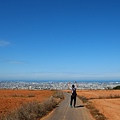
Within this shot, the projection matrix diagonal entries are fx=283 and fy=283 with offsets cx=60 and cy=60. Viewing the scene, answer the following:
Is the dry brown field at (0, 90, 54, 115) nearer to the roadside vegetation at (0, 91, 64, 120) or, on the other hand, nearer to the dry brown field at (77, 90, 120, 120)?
the roadside vegetation at (0, 91, 64, 120)

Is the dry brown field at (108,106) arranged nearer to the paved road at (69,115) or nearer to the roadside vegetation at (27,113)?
the paved road at (69,115)

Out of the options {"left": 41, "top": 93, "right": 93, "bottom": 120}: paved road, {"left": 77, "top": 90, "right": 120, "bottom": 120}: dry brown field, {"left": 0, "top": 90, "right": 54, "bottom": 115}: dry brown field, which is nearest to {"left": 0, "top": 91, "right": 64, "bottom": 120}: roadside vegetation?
{"left": 41, "top": 93, "right": 93, "bottom": 120}: paved road

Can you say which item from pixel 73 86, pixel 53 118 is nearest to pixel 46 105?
pixel 73 86

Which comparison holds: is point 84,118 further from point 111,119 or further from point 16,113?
point 16,113

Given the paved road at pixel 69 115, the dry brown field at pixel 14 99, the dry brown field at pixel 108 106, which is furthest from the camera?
the dry brown field at pixel 14 99

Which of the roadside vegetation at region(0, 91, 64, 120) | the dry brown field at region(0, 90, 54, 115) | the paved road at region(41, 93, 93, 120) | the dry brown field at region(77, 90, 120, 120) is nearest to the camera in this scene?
the roadside vegetation at region(0, 91, 64, 120)

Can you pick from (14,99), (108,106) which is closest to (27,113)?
(108,106)

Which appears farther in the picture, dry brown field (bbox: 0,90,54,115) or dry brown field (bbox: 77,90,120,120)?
dry brown field (bbox: 0,90,54,115)

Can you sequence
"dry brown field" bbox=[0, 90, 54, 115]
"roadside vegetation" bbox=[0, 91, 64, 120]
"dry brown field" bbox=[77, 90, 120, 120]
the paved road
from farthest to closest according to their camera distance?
"dry brown field" bbox=[0, 90, 54, 115] < "dry brown field" bbox=[77, 90, 120, 120] < the paved road < "roadside vegetation" bbox=[0, 91, 64, 120]

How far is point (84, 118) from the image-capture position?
1905cm

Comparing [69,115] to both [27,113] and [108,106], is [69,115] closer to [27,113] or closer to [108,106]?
[27,113]

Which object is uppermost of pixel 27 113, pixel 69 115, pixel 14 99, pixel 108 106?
pixel 14 99

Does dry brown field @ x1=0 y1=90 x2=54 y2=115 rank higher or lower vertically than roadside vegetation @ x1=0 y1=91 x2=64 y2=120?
higher

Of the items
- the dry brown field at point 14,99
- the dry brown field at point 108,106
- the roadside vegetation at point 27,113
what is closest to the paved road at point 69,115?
the roadside vegetation at point 27,113
